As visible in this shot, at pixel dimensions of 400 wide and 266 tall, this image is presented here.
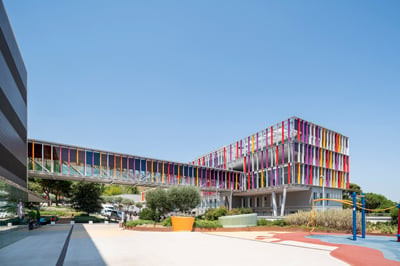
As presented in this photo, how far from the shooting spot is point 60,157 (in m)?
41.4

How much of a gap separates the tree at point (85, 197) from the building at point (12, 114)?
17.2 meters

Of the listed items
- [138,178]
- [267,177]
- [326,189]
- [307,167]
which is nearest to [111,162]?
[138,178]

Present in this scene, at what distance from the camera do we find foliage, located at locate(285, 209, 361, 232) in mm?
24962

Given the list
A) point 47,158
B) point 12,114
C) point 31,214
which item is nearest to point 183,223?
point 31,214

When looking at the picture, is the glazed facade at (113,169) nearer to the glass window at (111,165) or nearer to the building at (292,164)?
the glass window at (111,165)

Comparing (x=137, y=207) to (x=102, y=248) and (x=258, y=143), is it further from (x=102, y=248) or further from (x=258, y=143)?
(x=102, y=248)

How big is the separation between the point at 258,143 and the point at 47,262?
155 ft

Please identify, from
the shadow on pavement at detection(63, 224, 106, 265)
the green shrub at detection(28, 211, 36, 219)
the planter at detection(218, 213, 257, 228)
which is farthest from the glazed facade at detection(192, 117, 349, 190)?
the shadow on pavement at detection(63, 224, 106, 265)

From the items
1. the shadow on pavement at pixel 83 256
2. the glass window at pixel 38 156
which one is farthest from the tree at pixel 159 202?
the shadow on pavement at pixel 83 256

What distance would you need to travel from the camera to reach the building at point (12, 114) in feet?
86.0

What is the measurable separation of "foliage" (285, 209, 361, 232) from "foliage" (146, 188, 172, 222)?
13743 millimetres

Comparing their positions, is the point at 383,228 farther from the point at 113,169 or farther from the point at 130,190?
the point at 130,190

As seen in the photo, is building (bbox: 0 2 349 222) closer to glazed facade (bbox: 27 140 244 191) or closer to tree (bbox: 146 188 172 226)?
glazed facade (bbox: 27 140 244 191)

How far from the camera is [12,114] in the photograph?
3142 centimetres
